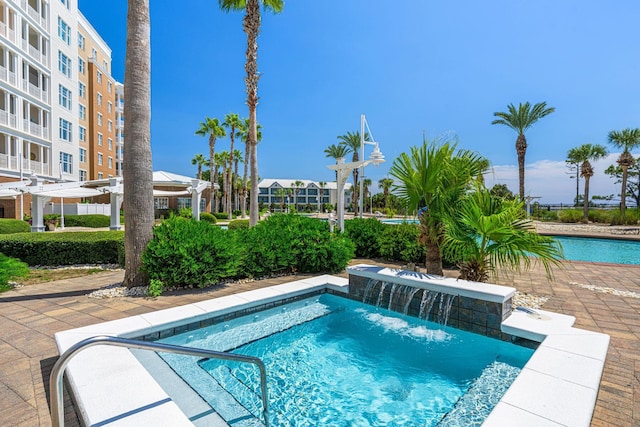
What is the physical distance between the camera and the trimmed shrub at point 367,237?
9352 millimetres

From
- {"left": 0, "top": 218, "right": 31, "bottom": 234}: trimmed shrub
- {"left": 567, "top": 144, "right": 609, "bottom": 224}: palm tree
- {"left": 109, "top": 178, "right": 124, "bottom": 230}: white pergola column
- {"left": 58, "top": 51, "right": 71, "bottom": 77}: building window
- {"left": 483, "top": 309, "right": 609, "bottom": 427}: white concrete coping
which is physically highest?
{"left": 58, "top": 51, "right": 71, "bottom": 77}: building window

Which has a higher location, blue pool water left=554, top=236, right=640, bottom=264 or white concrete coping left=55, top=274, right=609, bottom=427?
white concrete coping left=55, top=274, right=609, bottom=427

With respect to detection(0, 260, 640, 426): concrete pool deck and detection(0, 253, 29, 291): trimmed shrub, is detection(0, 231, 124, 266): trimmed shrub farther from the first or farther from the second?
detection(0, 253, 29, 291): trimmed shrub

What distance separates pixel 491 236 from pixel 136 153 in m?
6.12

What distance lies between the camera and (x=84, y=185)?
15039 mm

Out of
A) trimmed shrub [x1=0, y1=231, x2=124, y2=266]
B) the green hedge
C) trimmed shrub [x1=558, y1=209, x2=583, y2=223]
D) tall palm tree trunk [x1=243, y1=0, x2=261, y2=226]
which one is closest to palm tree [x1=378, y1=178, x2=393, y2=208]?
the green hedge

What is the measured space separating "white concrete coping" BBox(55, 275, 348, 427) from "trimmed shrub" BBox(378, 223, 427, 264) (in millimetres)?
5400

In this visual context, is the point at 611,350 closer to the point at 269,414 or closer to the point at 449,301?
the point at 449,301

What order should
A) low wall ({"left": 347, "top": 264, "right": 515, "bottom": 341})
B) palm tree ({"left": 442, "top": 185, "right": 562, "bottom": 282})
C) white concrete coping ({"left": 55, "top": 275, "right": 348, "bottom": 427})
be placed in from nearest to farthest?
white concrete coping ({"left": 55, "top": 275, "right": 348, "bottom": 427}) → low wall ({"left": 347, "top": 264, "right": 515, "bottom": 341}) → palm tree ({"left": 442, "top": 185, "right": 562, "bottom": 282})

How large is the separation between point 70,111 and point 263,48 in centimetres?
2151

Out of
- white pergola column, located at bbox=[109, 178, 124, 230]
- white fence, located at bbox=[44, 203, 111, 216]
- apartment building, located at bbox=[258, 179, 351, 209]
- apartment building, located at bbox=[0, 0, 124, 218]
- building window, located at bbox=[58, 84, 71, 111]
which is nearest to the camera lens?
white pergola column, located at bbox=[109, 178, 124, 230]

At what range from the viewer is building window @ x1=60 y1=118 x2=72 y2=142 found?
81.6ft

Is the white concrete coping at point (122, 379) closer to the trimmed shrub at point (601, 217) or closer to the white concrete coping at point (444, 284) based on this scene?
the white concrete coping at point (444, 284)

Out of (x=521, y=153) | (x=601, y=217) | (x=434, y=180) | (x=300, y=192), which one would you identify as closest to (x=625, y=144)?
(x=601, y=217)
